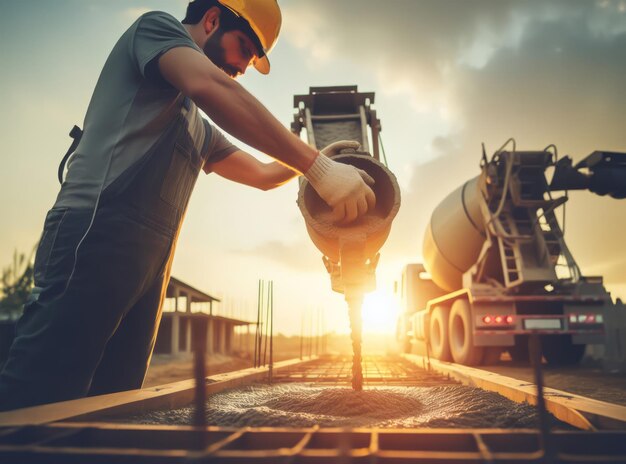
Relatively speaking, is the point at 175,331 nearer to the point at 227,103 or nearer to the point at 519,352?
the point at 519,352

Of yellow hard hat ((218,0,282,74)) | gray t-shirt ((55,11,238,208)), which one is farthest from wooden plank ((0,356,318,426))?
yellow hard hat ((218,0,282,74))

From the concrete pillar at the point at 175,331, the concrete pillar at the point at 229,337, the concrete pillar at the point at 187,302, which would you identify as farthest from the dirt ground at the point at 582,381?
the concrete pillar at the point at 229,337

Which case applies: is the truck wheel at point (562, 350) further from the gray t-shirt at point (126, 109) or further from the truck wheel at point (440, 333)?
the gray t-shirt at point (126, 109)

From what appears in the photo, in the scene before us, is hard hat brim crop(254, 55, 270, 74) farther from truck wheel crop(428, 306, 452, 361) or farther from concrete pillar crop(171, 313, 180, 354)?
concrete pillar crop(171, 313, 180, 354)

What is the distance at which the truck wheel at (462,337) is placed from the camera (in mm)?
7039

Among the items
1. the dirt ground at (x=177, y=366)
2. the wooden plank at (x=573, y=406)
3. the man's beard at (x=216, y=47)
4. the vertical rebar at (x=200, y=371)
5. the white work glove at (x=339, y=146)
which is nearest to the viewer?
the vertical rebar at (x=200, y=371)

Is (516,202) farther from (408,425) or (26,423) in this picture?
(26,423)

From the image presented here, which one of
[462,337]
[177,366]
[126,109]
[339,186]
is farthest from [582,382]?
[177,366]

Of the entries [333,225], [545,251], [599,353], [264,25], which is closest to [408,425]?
[333,225]

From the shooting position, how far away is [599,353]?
1148cm

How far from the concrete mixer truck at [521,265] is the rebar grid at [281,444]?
540cm

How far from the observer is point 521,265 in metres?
6.75

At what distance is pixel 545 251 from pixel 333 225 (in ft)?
17.6

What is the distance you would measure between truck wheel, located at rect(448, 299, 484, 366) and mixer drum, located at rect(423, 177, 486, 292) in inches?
36.6
